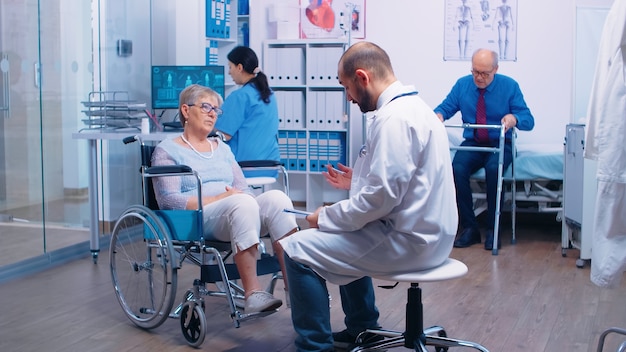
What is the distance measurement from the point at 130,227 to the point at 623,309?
2275 millimetres

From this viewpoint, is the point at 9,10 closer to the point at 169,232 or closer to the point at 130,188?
the point at 130,188

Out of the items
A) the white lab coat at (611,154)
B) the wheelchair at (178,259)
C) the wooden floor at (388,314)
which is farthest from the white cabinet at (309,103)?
the white lab coat at (611,154)

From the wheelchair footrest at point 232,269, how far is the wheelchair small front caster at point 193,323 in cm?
12

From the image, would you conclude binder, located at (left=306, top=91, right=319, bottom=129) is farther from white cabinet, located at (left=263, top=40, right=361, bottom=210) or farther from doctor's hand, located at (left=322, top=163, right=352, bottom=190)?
doctor's hand, located at (left=322, top=163, right=352, bottom=190)

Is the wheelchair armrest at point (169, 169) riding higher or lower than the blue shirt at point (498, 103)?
lower

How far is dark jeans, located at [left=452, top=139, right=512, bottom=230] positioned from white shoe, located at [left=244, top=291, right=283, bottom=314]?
102 inches

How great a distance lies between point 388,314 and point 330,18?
3624mm

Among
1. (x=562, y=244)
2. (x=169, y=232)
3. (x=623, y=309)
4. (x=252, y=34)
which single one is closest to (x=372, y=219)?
(x=169, y=232)

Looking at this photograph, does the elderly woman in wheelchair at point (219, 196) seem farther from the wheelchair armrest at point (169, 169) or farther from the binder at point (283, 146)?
the binder at point (283, 146)

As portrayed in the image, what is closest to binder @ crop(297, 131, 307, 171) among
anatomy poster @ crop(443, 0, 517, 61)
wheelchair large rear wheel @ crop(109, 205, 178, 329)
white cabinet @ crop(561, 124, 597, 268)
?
Answer: anatomy poster @ crop(443, 0, 517, 61)

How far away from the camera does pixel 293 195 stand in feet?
23.6

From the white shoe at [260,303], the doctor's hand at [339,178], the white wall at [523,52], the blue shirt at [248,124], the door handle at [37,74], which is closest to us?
the doctor's hand at [339,178]

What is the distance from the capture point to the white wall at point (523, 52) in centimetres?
638

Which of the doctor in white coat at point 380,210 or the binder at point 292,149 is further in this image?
the binder at point 292,149
